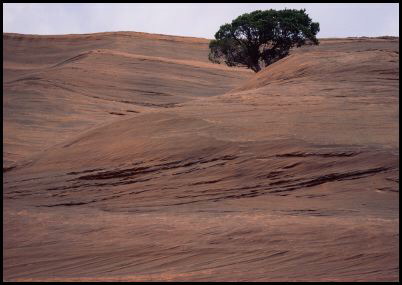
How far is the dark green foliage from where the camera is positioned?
110 ft

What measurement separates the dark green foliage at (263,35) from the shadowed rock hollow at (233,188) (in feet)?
48.6

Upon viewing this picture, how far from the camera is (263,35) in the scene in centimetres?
3384

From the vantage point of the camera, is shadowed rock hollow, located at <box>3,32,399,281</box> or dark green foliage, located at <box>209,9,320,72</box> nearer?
shadowed rock hollow, located at <box>3,32,399,281</box>

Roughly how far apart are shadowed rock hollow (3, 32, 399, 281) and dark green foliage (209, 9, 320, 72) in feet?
48.6

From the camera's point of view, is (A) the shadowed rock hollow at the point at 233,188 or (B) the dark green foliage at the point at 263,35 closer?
(A) the shadowed rock hollow at the point at 233,188

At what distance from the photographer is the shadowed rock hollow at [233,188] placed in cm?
873

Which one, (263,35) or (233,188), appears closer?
(233,188)

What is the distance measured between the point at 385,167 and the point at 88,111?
15679 mm

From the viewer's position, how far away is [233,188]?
1168cm

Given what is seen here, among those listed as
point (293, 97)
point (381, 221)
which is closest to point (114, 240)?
point (381, 221)

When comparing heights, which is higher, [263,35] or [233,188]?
[263,35]

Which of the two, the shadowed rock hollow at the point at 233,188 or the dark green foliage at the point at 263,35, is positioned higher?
the dark green foliage at the point at 263,35

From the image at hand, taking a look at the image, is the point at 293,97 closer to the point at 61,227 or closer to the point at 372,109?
the point at 372,109

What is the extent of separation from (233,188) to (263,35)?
23.1m
